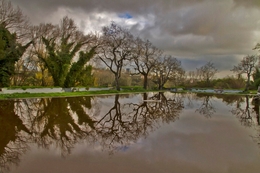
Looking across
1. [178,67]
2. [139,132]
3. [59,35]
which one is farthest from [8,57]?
[178,67]

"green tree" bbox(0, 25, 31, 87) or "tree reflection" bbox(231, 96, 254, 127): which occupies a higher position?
"green tree" bbox(0, 25, 31, 87)

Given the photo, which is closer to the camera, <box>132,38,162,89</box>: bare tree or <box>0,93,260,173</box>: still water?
<box>0,93,260,173</box>: still water

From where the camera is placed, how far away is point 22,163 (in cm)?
360

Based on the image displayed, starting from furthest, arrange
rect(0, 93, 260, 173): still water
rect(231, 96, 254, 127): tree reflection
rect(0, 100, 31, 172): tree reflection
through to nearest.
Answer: rect(231, 96, 254, 127): tree reflection → rect(0, 100, 31, 172): tree reflection → rect(0, 93, 260, 173): still water

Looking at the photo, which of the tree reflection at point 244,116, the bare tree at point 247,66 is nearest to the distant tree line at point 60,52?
the bare tree at point 247,66

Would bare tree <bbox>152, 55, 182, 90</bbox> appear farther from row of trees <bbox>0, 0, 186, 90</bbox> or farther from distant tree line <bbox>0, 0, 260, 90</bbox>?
row of trees <bbox>0, 0, 186, 90</bbox>

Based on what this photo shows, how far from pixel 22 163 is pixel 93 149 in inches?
58.6

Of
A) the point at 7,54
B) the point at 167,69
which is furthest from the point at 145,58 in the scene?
the point at 7,54

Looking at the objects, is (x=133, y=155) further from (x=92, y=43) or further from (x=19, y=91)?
(x=92, y=43)

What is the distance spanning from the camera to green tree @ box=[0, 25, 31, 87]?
18500 millimetres

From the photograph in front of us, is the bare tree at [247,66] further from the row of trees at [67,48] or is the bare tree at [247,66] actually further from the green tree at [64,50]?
the green tree at [64,50]

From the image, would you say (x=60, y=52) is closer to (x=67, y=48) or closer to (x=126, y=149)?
(x=67, y=48)

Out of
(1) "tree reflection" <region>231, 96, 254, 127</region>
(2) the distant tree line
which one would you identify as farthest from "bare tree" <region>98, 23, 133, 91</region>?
(1) "tree reflection" <region>231, 96, 254, 127</region>

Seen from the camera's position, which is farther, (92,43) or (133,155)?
(92,43)
